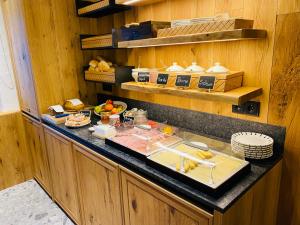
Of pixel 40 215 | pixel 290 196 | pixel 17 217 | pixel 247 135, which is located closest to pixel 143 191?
pixel 247 135

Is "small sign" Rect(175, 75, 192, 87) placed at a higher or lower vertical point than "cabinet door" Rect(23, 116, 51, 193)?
higher

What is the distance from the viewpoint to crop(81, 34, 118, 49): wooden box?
6.47ft

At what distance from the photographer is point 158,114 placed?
6.80 feet

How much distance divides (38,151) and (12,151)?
0.42 meters

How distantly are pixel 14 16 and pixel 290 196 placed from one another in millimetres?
2645

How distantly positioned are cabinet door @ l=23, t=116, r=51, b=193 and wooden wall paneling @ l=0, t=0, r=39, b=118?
0.48 feet

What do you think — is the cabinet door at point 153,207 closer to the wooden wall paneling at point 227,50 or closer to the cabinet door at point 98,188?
the cabinet door at point 98,188

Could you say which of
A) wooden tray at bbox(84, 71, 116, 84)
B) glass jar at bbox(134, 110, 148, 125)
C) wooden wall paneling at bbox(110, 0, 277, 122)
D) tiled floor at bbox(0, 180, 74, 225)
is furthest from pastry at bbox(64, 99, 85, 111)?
tiled floor at bbox(0, 180, 74, 225)

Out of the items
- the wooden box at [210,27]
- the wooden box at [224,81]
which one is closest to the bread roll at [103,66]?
the wooden box at [210,27]

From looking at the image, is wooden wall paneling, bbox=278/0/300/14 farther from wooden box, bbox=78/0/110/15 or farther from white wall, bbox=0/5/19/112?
white wall, bbox=0/5/19/112

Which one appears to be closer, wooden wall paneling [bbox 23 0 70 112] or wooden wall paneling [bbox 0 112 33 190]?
wooden wall paneling [bbox 23 0 70 112]

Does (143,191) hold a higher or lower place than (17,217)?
higher

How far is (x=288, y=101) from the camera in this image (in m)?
1.32

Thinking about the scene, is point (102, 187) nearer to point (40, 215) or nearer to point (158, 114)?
point (158, 114)
